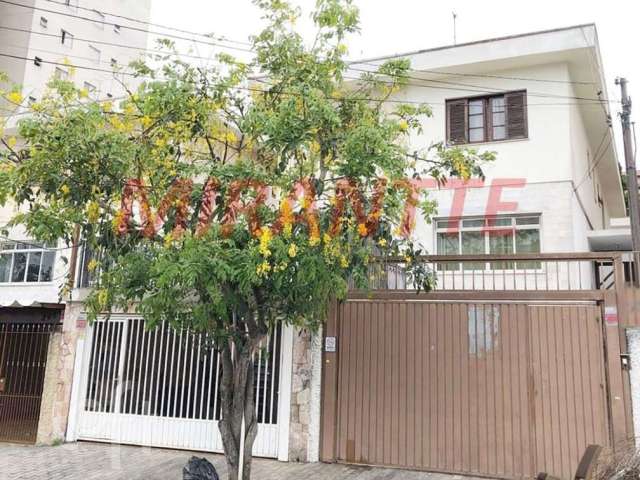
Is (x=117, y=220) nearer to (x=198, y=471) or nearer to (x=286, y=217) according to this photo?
(x=286, y=217)

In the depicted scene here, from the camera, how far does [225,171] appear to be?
5.64m

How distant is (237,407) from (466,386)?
3.34 m

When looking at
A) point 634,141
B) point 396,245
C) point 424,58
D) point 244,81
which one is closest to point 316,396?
point 396,245

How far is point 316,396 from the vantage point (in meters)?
8.02

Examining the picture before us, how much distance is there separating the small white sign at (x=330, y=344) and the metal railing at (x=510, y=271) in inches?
35.2

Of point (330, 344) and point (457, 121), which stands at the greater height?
point (457, 121)

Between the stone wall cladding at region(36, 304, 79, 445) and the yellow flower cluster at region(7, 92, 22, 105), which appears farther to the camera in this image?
the stone wall cladding at region(36, 304, 79, 445)

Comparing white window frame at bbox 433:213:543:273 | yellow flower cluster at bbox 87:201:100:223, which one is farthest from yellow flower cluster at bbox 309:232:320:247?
white window frame at bbox 433:213:543:273

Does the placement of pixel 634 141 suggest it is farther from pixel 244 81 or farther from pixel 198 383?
pixel 198 383

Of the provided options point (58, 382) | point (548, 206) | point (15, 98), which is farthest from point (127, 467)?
point (548, 206)

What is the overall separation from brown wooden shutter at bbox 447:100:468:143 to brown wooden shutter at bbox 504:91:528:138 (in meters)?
0.87

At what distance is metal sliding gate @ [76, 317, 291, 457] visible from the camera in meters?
8.46

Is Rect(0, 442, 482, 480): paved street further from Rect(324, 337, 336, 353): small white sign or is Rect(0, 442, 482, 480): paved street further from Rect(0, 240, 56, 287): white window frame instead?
Rect(0, 240, 56, 287): white window frame

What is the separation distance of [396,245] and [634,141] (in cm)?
886
